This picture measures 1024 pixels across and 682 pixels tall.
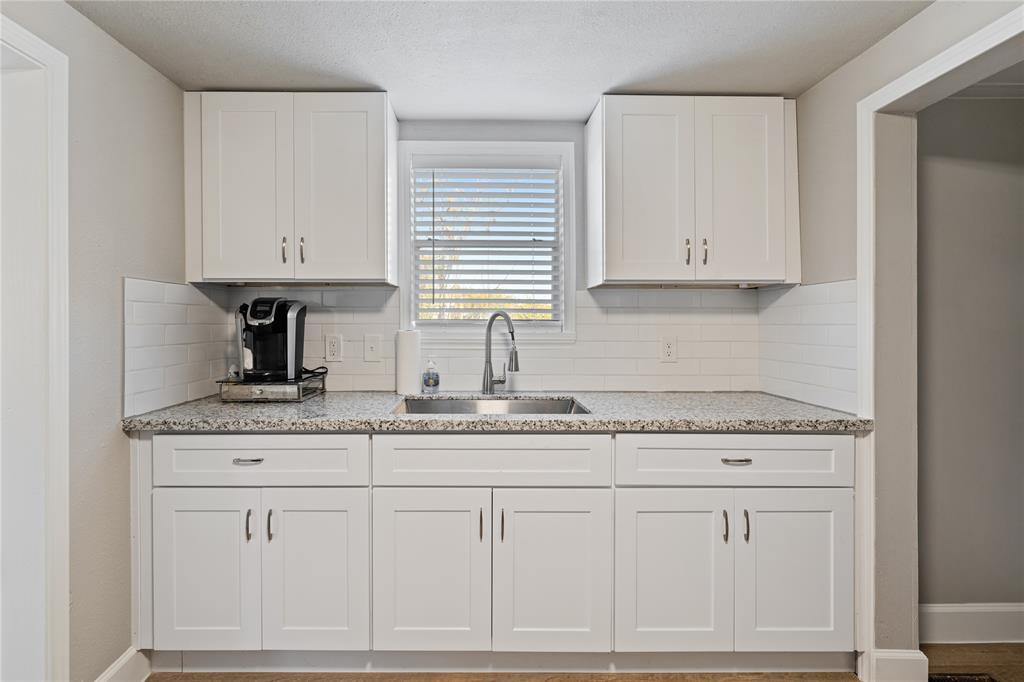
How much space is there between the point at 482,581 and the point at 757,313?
174 centimetres

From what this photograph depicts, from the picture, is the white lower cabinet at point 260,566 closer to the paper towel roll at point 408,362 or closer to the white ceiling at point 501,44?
the paper towel roll at point 408,362

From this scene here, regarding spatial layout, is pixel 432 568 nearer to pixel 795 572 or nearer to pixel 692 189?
pixel 795 572

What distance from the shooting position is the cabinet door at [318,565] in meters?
2.04

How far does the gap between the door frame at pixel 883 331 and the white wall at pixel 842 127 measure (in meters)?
0.07

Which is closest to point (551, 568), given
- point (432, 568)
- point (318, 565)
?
point (432, 568)

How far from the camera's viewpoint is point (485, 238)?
286cm

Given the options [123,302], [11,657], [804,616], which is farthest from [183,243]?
[804,616]

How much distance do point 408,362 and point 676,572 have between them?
1362 millimetres

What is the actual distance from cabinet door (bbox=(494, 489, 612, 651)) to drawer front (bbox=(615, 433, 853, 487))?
0.16 m

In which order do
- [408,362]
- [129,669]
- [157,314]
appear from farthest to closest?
[408,362] < [157,314] < [129,669]

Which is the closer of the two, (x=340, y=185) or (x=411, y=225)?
Answer: (x=340, y=185)

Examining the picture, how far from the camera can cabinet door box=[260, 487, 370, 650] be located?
2043 millimetres

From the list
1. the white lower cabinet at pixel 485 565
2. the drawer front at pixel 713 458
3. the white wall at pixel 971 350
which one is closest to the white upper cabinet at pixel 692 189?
the white wall at pixel 971 350

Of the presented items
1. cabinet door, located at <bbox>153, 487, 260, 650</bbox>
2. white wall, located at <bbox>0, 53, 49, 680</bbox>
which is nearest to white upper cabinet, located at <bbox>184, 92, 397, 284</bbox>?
white wall, located at <bbox>0, 53, 49, 680</bbox>
